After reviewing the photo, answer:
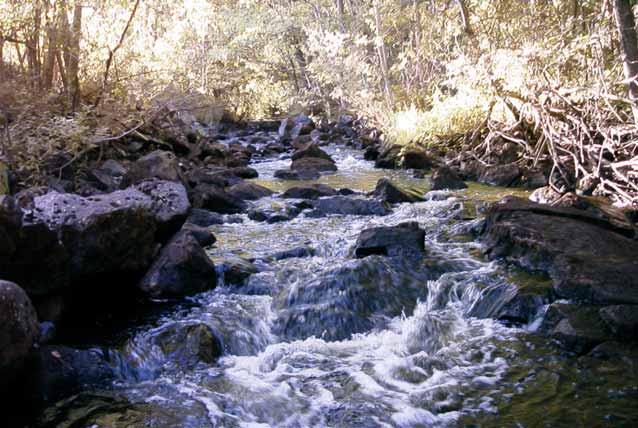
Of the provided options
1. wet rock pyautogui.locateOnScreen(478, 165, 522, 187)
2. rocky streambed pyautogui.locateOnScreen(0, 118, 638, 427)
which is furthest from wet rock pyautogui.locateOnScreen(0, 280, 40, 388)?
wet rock pyautogui.locateOnScreen(478, 165, 522, 187)

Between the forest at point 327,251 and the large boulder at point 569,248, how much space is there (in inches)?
1.1

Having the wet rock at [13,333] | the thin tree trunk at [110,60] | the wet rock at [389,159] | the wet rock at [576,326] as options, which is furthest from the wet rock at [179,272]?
the wet rock at [389,159]

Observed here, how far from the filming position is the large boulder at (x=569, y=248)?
507 cm

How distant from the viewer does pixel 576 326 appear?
4.60 meters

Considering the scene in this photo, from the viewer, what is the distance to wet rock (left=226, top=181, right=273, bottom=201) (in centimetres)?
1063

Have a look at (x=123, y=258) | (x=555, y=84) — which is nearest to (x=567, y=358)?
(x=123, y=258)

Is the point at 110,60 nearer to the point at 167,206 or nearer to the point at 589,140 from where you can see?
the point at 167,206

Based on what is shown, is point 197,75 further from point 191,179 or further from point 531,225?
point 531,225

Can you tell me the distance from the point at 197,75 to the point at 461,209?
53.8 ft

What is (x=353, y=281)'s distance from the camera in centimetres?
601

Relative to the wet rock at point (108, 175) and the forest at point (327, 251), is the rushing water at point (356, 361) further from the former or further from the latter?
the wet rock at point (108, 175)

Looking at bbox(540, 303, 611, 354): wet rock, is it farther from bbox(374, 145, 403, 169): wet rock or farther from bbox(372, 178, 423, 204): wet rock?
bbox(374, 145, 403, 169): wet rock

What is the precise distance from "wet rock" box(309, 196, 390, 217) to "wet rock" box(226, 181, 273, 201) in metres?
1.55

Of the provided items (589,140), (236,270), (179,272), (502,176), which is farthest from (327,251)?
(502,176)
